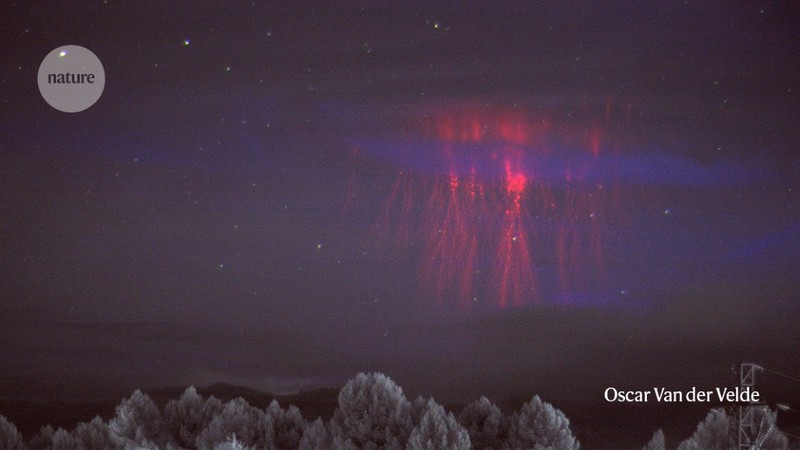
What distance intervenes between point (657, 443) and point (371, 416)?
47.0 ft

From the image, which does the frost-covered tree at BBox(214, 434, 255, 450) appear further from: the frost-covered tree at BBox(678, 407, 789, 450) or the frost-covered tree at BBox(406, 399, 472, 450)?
the frost-covered tree at BBox(678, 407, 789, 450)

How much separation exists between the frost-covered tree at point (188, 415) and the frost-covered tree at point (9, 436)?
7.63 m

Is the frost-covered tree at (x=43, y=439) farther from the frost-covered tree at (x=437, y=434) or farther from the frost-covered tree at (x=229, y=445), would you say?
the frost-covered tree at (x=437, y=434)

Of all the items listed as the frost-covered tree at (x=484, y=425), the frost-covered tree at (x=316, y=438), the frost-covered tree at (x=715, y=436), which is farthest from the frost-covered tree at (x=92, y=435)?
the frost-covered tree at (x=715, y=436)

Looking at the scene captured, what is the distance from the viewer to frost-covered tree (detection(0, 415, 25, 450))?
57781mm

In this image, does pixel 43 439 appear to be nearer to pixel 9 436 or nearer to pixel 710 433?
pixel 9 436

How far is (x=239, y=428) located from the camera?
58125mm

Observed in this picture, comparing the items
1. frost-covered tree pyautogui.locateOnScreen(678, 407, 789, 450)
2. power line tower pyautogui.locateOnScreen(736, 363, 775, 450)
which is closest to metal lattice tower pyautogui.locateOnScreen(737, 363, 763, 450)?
power line tower pyautogui.locateOnScreen(736, 363, 775, 450)

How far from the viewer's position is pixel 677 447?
56.2 metres

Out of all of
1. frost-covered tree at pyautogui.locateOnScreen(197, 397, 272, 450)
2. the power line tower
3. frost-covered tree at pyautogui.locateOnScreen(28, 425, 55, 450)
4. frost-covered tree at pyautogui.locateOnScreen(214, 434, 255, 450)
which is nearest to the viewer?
the power line tower

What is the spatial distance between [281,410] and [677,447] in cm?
2085

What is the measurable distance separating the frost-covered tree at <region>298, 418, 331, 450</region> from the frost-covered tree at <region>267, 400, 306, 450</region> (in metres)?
1.61

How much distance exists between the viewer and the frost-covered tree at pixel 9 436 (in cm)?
5778

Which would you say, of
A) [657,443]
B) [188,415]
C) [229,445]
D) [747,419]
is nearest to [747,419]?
[747,419]
